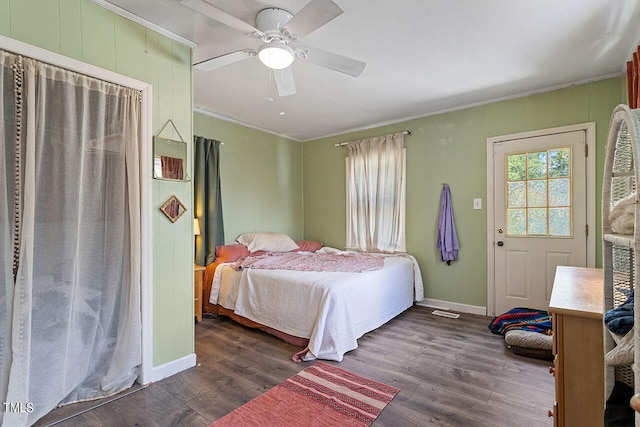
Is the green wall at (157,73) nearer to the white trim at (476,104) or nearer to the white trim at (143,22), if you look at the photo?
the white trim at (143,22)

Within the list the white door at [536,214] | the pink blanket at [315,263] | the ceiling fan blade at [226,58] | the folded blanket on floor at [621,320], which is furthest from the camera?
the pink blanket at [315,263]

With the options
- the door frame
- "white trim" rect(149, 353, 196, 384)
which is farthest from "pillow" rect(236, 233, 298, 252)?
the door frame

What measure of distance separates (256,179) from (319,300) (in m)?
2.52

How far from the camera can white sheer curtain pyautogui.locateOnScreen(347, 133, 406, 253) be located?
4.16m

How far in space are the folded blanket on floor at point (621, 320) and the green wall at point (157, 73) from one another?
2399 millimetres

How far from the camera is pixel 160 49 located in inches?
87.0

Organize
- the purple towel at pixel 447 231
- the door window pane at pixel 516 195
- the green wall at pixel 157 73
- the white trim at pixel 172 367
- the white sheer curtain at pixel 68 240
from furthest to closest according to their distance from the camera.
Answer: the purple towel at pixel 447 231 → the door window pane at pixel 516 195 → the white trim at pixel 172 367 → the green wall at pixel 157 73 → the white sheer curtain at pixel 68 240

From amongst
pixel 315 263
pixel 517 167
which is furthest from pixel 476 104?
pixel 315 263

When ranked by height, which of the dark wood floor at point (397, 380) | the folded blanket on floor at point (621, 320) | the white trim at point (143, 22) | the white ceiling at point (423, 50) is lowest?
the dark wood floor at point (397, 380)

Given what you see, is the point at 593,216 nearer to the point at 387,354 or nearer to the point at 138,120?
the point at 387,354

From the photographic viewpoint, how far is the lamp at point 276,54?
1.92 meters

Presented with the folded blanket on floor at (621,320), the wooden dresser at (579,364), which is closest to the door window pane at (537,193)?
the wooden dresser at (579,364)

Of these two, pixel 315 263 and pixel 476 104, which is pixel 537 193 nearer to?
pixel 476 104

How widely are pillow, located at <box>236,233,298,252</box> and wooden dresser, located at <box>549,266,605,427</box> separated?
342cm
